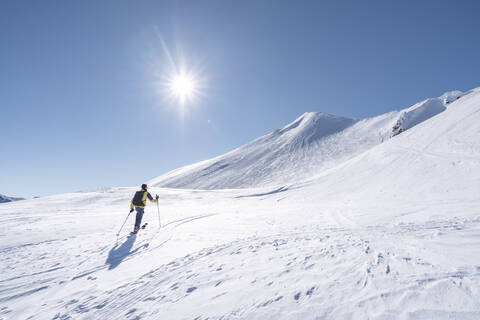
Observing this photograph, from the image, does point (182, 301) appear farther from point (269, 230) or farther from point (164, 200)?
point (164, 200)

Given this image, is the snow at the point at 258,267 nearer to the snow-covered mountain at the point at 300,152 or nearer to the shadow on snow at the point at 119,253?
the shadow on snow at the point at 119,253

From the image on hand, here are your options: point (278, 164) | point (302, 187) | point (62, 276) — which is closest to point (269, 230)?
point (62, 276)

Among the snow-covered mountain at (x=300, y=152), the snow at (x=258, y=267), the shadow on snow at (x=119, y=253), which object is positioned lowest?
the snow at (x=258, y=267)

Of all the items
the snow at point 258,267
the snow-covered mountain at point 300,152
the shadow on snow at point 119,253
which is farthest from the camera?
the snow-covered mountain at point 300,152

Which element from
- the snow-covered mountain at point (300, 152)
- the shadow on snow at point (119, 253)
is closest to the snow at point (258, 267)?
the shadow on snow at point (119, 253)

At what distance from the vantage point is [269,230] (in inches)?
340

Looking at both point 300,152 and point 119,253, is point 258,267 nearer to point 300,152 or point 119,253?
point 119,253

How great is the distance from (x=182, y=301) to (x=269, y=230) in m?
5.22

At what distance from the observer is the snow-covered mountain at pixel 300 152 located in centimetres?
5369

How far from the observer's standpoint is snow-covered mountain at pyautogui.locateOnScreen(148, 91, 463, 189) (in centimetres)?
5369

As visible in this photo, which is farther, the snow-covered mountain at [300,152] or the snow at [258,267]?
the snow-covered mountain at [300,152]

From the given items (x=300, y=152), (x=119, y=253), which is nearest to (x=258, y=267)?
(x=119, y=253)

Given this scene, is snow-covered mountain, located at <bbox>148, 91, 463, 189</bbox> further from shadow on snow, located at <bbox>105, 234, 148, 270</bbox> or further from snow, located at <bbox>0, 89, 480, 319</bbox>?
shadow on snow, located at <bbox>105, 234, 148, 270</bbox>

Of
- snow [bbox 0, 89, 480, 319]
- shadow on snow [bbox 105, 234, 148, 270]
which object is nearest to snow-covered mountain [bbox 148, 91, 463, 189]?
snow [bbox 0, 89, 480, 319]
